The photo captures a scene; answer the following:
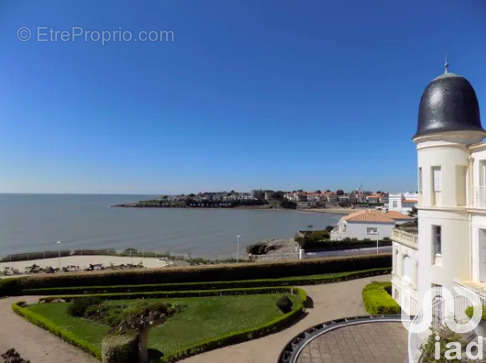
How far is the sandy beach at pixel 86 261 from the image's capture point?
32188 millimetres

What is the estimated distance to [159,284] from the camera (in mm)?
21625

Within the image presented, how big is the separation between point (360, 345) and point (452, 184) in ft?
23.9

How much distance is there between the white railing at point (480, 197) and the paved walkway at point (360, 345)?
6.16 m

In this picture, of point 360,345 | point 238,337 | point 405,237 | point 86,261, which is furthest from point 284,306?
point 86,261

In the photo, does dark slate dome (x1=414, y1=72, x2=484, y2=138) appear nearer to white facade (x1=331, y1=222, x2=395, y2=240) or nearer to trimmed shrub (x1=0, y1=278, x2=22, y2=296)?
white facade (x1=331, y1=222, x2=395, y2=240)

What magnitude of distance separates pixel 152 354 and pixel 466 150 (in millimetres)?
14402

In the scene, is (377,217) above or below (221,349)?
above

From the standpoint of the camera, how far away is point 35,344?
13258 millimetres

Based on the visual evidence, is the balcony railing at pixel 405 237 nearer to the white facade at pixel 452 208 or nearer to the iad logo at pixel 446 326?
the white facade at pixel 452 208

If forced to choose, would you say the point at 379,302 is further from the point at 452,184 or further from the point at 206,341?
the point at 206,341

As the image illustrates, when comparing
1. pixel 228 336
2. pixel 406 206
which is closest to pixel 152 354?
pixel 228 336

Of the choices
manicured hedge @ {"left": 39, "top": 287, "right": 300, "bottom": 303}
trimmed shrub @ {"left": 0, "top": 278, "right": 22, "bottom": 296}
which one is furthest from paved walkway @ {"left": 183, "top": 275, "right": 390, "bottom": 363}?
trimmed shrub @ {"left": 0, "top": 278, "right": 22, "bottom": 296}

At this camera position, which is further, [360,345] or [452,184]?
[360,345]

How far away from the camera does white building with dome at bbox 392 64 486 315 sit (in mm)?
9180
